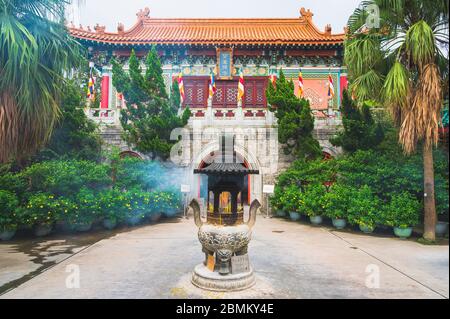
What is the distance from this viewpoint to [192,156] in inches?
507

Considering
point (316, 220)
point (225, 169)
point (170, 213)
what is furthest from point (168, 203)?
point (225, 169)

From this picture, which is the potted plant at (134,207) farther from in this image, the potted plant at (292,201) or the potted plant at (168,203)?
the potted plant at (292,201)

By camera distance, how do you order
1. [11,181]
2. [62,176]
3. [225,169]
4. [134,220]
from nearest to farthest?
[225,169] → [11,181] → [62,176] → [134,220]

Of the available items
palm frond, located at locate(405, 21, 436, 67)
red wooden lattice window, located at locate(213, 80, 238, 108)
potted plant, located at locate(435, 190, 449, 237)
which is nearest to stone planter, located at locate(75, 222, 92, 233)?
red wooden lattice window, located at locate(213, 80, 238, 108)

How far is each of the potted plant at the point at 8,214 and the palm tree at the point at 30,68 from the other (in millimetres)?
3122

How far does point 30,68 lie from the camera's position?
17.7 feet

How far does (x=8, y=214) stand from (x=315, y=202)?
9.62 m

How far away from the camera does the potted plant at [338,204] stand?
31.2 ft

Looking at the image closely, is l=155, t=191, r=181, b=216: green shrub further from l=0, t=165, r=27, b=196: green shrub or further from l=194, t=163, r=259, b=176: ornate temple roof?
l=194, t=163, r=259, b=176: ornate temple roof

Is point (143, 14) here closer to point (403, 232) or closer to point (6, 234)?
point (6, 234)

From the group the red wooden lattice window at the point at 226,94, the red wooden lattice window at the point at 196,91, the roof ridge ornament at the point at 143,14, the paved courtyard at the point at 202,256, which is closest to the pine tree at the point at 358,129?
the paved courtyard at the point at 202,256

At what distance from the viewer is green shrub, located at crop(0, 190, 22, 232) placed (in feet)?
26.1

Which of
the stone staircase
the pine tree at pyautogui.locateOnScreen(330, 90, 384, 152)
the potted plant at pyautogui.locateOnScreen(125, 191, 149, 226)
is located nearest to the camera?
the potted plant at pyautogui.locateOnScreen(125, 191, 149, 226)

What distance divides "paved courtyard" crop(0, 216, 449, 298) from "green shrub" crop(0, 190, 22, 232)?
512 mm
